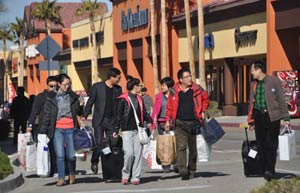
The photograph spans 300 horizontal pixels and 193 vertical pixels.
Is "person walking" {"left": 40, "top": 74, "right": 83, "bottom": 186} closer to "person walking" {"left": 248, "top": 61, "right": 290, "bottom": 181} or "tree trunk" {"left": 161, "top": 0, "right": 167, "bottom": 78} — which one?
"person walking" {"left": 248, "top": 61, "right": 290, "bottom": 181}

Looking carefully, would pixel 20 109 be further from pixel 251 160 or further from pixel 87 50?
pixel 87 50

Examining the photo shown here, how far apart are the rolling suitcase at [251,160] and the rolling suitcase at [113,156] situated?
2.15m

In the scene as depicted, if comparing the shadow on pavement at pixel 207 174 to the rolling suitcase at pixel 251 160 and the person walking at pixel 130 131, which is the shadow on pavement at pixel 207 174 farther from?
the person walking at pixel 130 131

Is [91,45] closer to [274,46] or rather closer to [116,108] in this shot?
[274,46]

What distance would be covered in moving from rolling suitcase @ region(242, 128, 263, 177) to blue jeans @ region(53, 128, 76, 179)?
116 inches

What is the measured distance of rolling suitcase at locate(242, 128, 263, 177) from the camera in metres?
12.1

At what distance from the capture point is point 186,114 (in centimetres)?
1256

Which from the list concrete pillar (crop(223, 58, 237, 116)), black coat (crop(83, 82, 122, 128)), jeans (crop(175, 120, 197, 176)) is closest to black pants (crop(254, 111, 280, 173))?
jeans (crop(175, 120, 197, 176))

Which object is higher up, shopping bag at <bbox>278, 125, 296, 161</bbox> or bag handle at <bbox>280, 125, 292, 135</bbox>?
bag handle at <bbox>280, 125, 292, 135</bbox>

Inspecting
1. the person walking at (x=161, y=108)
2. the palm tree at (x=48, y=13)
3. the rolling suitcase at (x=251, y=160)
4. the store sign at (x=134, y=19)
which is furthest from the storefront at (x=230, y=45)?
the palm tree at (x=48, y=13)

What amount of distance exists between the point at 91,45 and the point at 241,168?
54646 millimetres

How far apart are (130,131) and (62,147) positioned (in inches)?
48.7

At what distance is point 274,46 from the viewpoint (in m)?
37.3

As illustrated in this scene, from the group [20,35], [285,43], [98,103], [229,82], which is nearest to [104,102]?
[98,103]
